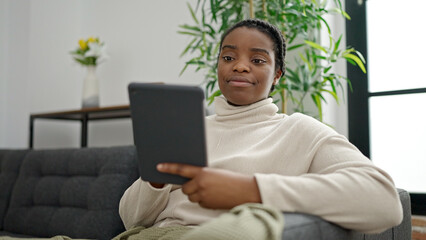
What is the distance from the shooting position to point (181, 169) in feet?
2.85

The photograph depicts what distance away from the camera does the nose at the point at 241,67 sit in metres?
1.17

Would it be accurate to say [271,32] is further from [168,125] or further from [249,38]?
[168,125]

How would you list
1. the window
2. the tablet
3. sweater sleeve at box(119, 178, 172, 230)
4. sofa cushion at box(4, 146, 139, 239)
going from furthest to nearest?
the window < sofa cushion at box(4, 146, 139, 239) < sweater sleeve at box(119, 178, 172, 230) < the tablet

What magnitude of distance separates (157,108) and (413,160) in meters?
1.62

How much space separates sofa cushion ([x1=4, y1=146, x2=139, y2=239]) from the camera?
172 cm

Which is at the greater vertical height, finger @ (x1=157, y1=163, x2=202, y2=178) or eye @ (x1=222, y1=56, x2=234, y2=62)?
eye @ (x1=222, y1=56, x2=234, y2=62)

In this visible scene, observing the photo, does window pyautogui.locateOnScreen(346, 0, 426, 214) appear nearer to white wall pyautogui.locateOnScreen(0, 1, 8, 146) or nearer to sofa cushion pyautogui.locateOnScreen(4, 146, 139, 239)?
sofa cushion pyautogui.locateOnScreen(4, 146, 139, 239)

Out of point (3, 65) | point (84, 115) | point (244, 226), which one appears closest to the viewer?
point (244, 226)

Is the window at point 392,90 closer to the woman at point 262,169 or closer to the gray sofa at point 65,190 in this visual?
the woman at point 262,169

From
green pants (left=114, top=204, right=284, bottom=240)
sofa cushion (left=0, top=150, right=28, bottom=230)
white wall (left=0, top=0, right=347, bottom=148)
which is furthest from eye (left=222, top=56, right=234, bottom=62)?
white wall (left=0, top=0, right=347, bottom=148)

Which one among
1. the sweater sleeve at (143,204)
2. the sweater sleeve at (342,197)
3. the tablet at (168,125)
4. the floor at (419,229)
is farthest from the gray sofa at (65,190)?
the floor at (419,229)

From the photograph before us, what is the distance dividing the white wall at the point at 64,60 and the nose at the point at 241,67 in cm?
170

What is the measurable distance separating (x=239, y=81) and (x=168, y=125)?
1.24 feet

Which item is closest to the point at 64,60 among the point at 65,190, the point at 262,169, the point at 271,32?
the point at 65,190
